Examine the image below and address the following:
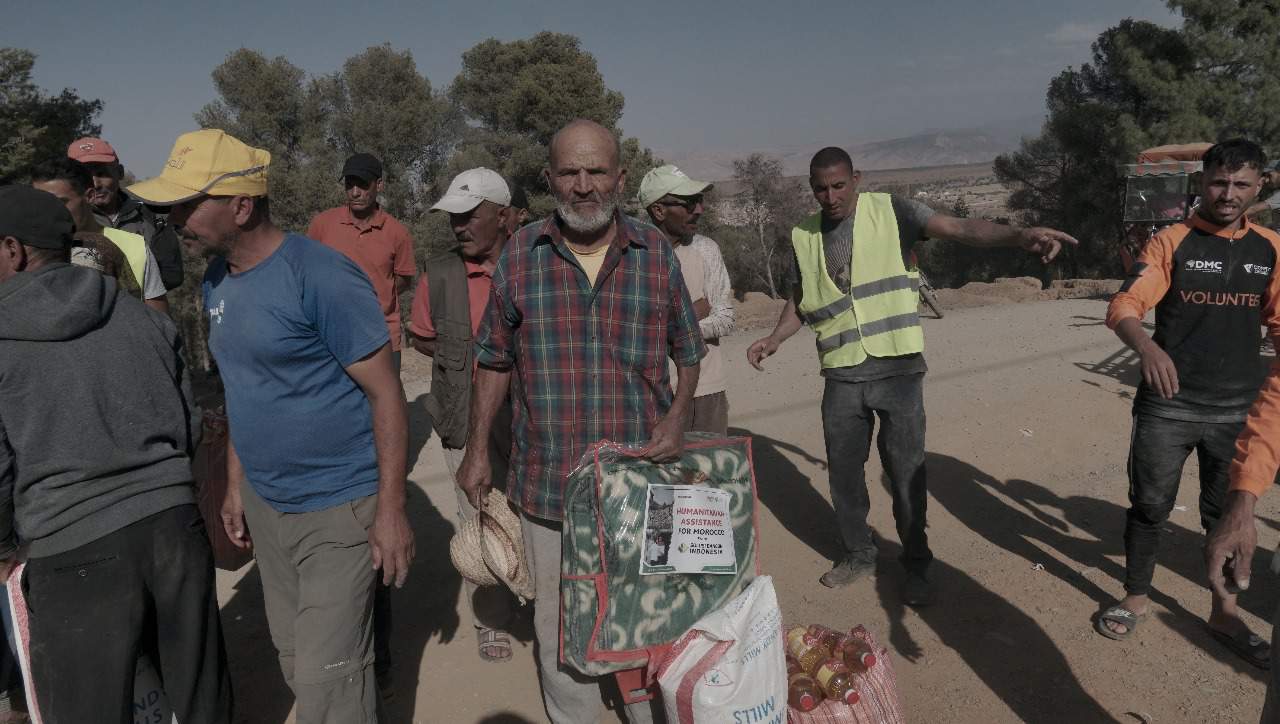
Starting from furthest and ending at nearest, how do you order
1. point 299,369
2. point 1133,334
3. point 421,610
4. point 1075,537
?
point 1075,537
point 421,610
point 1133,334
point 299,369

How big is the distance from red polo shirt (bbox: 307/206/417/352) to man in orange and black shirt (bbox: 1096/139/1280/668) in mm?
4225

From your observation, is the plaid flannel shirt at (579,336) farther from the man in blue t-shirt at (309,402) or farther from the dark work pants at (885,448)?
the dark work pants at (885,448)

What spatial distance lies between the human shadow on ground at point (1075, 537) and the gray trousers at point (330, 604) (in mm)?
3280

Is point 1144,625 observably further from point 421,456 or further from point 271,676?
point 421,456

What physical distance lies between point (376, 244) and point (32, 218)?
9.96 ft

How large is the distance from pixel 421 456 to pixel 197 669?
413cm

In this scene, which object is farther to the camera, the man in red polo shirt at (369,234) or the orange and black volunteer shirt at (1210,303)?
the man in red polo shirt at (369,234)

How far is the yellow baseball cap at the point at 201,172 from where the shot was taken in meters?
2.33

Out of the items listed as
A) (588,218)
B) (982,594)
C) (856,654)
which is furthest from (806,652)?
(588,218)

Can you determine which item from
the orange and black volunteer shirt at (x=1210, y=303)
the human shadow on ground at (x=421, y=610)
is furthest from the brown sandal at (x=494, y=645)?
the orange and black volunteer shirt at (x=1210, y=303)

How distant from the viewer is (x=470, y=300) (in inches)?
143

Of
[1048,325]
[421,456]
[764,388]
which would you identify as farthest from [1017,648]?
[1048,325]

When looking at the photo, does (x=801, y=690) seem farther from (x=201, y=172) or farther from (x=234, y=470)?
(x=201, y=172)

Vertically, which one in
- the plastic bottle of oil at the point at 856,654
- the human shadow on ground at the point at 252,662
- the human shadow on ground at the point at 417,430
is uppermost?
the plastic bottle of oil at the point at 856,654
